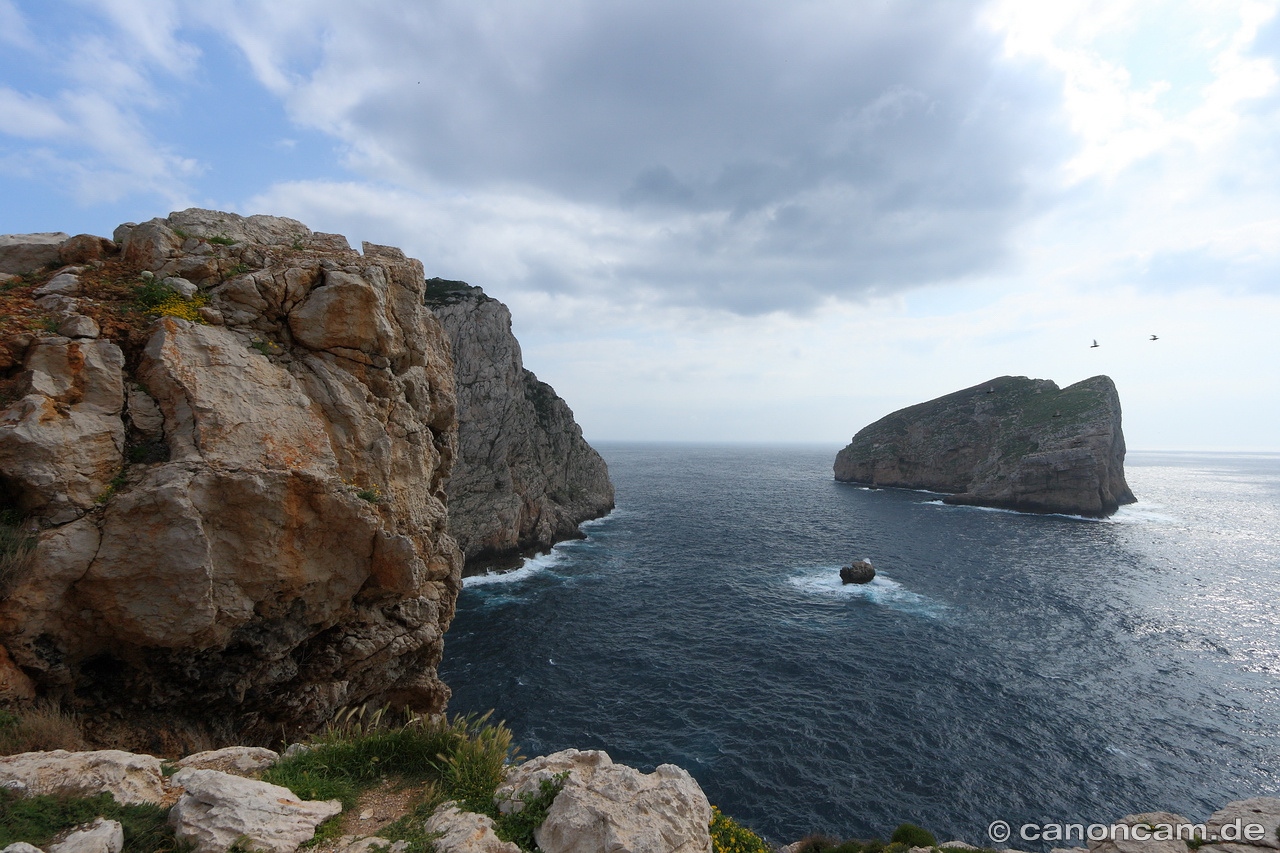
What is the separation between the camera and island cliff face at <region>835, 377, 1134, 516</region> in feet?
262

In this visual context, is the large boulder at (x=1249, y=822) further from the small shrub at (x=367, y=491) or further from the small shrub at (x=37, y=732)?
the small shrub at (x=37, y=732)

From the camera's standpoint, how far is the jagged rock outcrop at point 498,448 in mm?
51750

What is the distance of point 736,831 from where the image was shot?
33.2ft

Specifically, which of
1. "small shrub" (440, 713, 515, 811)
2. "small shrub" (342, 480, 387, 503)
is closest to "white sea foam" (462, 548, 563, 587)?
"small shrub" (342, 480, 387, 503)

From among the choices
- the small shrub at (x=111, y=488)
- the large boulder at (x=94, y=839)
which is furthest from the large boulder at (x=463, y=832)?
the small shrub at (x=111, y=488)

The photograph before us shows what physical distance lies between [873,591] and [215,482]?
1830 inches

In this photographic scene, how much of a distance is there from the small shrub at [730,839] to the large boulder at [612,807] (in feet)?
4.40

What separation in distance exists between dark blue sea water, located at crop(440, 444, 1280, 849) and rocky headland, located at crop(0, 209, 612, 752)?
47.7ft

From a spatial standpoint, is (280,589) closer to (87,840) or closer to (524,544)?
(87,840)

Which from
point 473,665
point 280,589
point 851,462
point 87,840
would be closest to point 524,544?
point 473,665

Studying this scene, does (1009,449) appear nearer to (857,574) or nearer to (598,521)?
(857,574)

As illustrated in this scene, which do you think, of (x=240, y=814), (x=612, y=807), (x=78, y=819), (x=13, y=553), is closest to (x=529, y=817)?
(x=612, y=807)

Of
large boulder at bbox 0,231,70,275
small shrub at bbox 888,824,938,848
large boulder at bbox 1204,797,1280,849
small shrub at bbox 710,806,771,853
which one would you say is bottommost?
small shrub at bbox 888,824,938,848

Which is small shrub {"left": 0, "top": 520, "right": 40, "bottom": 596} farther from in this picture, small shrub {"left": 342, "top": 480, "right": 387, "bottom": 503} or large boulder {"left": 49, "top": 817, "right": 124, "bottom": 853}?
large boulder {"left": 49, "top": 817, "right": 124, "bottom": 853}
